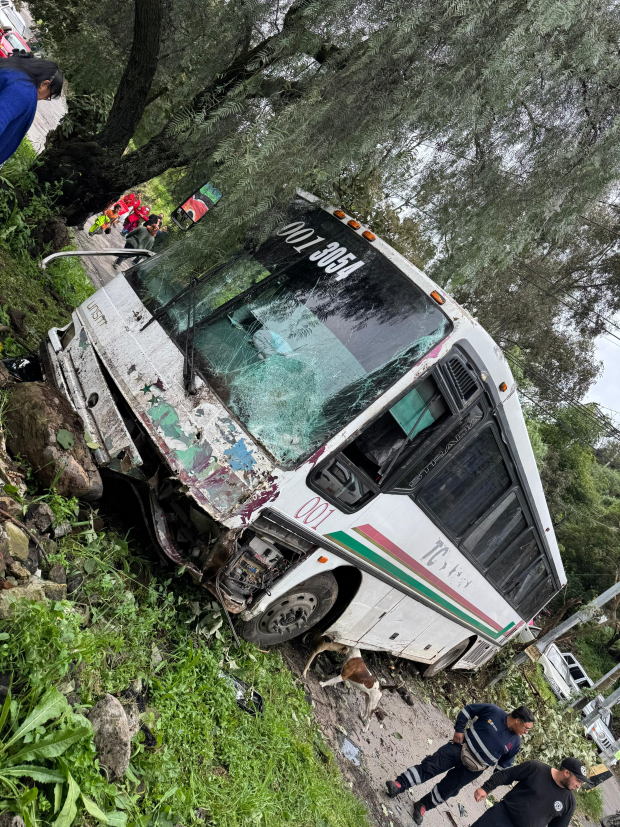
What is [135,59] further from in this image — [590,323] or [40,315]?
[590,323]

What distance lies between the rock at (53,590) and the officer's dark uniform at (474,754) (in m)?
3.77

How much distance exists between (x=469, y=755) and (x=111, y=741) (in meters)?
3.77

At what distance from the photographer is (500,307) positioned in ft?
45.8

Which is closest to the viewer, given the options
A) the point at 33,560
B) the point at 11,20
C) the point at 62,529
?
the point at 33,560

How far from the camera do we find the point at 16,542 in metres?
3.35

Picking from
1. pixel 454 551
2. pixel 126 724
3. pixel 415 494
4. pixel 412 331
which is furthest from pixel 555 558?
pixel 126 724

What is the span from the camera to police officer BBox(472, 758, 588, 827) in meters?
5.39

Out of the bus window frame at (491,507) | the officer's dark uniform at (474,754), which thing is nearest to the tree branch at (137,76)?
the bus window frame at (491,507)

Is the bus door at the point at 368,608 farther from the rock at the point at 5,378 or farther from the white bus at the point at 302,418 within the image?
the rock at the point at 5,378

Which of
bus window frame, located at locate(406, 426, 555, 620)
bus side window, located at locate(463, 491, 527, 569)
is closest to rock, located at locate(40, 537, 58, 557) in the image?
bus window frame, located at locate(406, 426, 555, 620)

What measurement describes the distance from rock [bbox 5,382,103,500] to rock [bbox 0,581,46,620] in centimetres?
96

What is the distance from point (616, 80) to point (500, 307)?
9.40 meters

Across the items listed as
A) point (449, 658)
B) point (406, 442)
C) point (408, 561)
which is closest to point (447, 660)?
point (449, 658)

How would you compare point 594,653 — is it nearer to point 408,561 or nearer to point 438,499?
point 408,561
